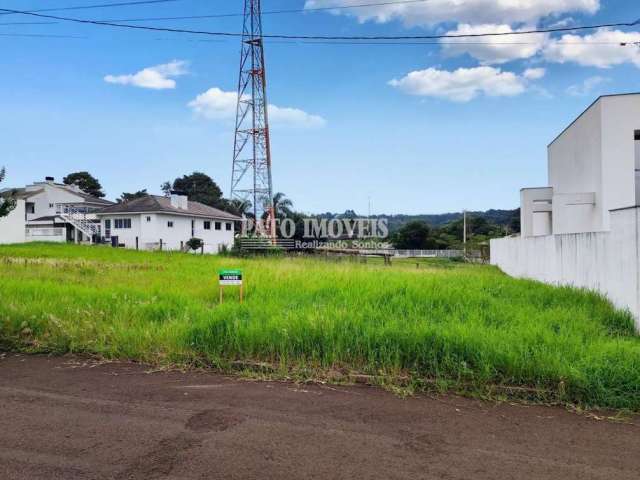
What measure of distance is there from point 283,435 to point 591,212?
1695cm

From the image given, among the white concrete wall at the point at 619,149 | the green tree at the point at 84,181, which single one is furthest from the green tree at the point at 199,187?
the white concrete wall at the point at 619,149

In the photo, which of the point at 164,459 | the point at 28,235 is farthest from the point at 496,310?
the point at 28,235

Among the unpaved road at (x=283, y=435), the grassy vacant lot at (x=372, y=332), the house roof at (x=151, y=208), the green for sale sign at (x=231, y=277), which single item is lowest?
the unpaved road at (x=283, y=435)

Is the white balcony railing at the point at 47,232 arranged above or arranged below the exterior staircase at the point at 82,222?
below

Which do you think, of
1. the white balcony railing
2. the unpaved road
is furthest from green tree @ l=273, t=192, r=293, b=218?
the unpaved road

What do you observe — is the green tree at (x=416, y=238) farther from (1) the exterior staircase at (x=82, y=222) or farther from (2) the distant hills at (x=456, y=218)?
(1) the exterior staircase at (x=82, y=222)

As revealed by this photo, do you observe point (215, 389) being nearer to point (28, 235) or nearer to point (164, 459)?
point (164, 459)

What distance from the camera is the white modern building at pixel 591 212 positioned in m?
6.85

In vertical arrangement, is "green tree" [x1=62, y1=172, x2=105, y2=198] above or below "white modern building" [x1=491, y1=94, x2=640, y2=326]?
above

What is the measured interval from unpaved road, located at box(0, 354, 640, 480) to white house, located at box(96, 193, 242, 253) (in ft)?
97.4

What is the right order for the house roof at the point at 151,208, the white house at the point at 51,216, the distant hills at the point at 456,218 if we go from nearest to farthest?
the white house at the point at 51,216, the house roof at the point at 151,208, the distant hills at the point at 456,218

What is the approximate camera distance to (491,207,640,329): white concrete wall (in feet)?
21.0

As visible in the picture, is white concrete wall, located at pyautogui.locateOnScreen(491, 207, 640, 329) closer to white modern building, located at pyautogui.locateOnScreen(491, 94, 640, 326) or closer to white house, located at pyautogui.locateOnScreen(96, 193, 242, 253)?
white modern building, located at pyautogui.locateOnScreen(491, 94, 640, 326)

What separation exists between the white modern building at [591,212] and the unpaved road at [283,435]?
12.7 feet
